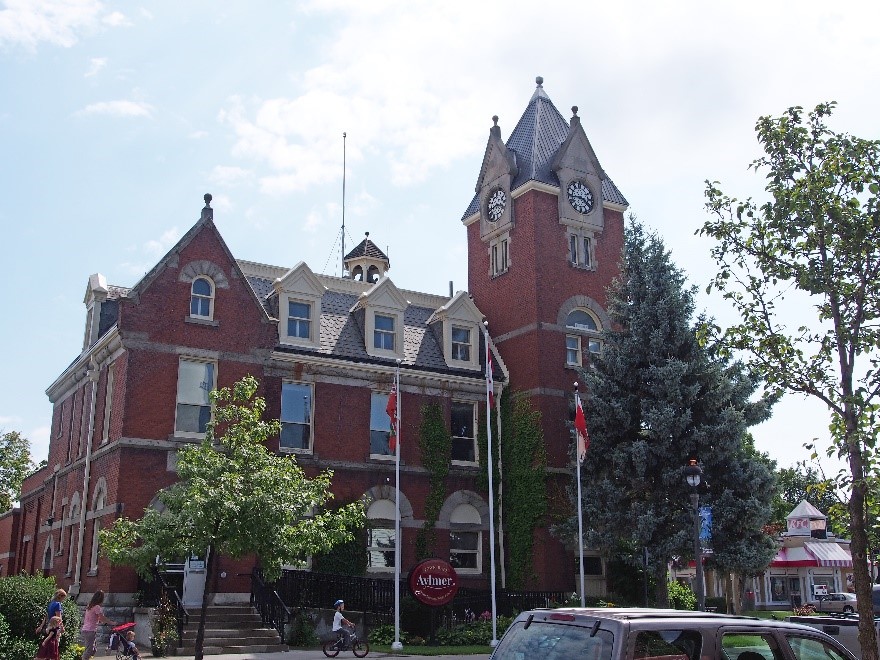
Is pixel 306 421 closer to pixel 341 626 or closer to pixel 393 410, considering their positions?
pixel 393 410

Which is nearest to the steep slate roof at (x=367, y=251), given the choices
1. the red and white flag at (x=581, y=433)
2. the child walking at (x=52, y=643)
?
the red and white flag at (x=581, y=433)

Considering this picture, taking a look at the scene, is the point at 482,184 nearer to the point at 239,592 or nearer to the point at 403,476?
the point at 403,476

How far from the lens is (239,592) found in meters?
26.4

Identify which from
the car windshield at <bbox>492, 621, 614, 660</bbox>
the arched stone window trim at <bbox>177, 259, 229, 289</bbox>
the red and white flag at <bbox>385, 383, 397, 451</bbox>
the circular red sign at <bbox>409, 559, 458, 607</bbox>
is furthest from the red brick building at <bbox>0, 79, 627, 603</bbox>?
the car windshield at <bbox>492, 621, 614, 660</bbox>

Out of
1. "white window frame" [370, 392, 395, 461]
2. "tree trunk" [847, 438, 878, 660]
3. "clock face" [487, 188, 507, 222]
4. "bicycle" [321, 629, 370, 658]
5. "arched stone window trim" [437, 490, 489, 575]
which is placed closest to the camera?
"tree trunk" [847, 438, 878, 660]

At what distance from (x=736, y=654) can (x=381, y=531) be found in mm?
23008

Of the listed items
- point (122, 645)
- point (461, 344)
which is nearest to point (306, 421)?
point (461, 344)

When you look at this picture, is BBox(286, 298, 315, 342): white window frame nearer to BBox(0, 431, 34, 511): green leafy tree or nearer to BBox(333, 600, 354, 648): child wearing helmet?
BBox(333, 600, 354, 648): child wearing helmet

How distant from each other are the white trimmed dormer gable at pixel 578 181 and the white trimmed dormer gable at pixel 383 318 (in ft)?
23.4

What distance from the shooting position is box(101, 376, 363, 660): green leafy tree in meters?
18.6

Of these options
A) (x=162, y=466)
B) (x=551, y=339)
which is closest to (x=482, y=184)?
(x=551, y=339)

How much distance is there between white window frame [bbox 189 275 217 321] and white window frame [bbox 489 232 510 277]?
38.4 ft

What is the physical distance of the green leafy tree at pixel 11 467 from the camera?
5062cm

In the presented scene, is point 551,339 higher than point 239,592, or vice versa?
point 551,339
